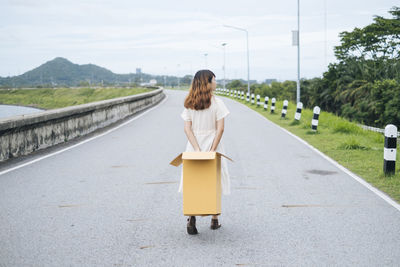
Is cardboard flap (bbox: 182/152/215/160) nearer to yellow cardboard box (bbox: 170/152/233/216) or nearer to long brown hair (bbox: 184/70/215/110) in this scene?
yellow cardboard box (bbox: 170/152/233/216)

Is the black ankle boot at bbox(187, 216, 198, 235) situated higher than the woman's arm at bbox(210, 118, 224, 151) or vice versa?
the woman's arm at bbox(210, 118, 224, 151)

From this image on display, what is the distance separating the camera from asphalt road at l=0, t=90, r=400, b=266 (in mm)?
4379

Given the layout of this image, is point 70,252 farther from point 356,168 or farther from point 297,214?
point 356,168

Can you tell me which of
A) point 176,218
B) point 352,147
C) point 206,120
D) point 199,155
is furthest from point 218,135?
point 352,147

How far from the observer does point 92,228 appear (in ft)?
17.3

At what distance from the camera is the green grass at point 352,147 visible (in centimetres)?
787

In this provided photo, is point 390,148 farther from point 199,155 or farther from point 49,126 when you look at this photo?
point 49,126

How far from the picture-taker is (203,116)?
16.7 ft

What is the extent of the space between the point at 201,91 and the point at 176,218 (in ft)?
5.37

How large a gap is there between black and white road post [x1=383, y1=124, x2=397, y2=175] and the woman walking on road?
401 centimetres

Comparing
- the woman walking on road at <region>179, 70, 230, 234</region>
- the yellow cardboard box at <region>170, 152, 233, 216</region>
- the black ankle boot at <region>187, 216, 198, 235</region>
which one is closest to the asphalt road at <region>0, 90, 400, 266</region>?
the black ankle boot at <region>187, 216, 198, 235</region>

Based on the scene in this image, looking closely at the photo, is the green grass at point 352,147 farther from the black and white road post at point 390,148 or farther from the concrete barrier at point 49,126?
the concrete barrier at point 49,126

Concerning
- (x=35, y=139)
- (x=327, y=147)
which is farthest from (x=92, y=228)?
(x=327, y=147)

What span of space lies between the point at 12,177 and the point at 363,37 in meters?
53.4
